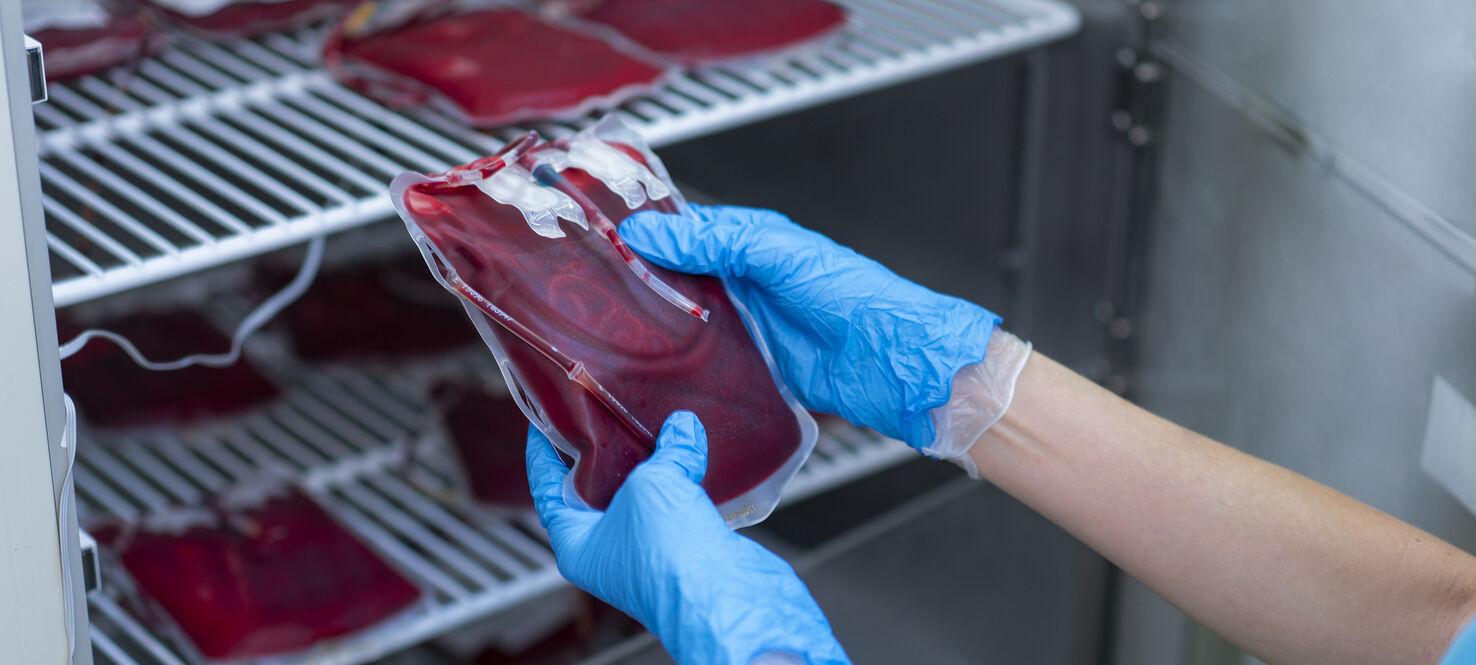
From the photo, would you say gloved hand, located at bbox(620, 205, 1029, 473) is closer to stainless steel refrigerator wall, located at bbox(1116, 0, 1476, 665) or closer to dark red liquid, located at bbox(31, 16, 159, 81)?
stainless steel refrigerator wall, located at bbox(1116, 0, 1476, 665)

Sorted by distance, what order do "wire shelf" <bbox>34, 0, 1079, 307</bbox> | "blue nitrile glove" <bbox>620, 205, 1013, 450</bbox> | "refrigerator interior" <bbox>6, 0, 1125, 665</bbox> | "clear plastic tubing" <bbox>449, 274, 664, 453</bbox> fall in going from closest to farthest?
"clear plastic tubing" <bbox>449, 274, 664, 453</bbox> < "blue nitrile glove" <bbox>620, 205, 1013, 450</bbox> < "wire shelf" <bbox>34, 0, 1079, 307</bbox> < "refrigerator interior" <bbox>6, 0, 1125, 665</bbox>

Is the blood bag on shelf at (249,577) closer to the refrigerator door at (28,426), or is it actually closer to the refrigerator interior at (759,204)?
the refrigerator interior at (759,204)

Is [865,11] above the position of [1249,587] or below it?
above

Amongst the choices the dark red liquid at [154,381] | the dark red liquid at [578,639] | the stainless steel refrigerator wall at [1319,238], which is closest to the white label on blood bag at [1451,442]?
the stainless steel refrigerator wall at [1319,238]

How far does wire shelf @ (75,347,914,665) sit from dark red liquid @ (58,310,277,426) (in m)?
0.03

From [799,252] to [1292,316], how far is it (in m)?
0.57

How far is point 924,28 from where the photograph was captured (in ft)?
Answer: 4.92

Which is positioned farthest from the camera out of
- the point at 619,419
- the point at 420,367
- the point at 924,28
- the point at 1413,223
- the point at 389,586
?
the point at 420,367

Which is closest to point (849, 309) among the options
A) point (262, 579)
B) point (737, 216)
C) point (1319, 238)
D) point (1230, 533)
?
point (737, 216)

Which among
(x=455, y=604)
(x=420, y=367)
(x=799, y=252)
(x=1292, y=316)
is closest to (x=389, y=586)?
(x=455, y=604)

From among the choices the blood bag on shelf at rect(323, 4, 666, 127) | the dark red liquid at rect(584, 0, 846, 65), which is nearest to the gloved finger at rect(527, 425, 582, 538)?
the blood bag on shelf at rect(323, 4, 666, 127)

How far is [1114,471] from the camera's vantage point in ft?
3.32

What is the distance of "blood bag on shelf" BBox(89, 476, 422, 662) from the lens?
1.29 meters

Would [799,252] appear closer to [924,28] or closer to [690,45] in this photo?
[690,45]
